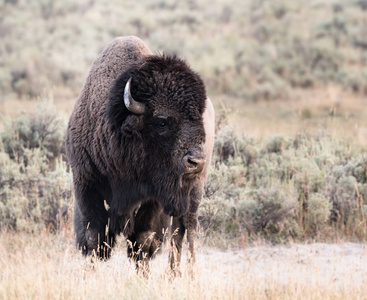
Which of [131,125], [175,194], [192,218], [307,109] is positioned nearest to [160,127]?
[131,125]

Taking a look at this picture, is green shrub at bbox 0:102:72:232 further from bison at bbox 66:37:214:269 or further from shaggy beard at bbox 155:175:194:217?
shaggy beard at bbox 155:175:194:217

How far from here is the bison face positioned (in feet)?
16.0

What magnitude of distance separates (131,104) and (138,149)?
1.38ft

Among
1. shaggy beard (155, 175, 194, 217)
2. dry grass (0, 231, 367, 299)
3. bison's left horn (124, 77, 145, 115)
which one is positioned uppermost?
bison's left horn (124, 77, 145, 115)

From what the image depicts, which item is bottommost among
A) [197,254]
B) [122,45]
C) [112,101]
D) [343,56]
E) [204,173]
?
[197,254]

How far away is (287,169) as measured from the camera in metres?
8.73

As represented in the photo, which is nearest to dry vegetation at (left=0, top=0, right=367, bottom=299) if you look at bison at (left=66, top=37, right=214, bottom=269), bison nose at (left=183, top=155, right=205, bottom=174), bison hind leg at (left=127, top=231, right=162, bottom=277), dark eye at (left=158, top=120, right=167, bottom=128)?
bison hind leg at (left=127, top=231, right=162, bottom=277)

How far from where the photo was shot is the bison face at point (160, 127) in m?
4.88

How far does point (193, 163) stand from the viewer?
479 cm

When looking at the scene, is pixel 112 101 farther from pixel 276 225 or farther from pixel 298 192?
pixel 298 192

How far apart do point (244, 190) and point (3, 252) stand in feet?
11.1

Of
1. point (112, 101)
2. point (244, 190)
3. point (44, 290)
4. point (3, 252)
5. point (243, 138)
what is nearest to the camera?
point (44, 290)

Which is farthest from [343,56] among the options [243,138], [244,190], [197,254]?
[197,254]

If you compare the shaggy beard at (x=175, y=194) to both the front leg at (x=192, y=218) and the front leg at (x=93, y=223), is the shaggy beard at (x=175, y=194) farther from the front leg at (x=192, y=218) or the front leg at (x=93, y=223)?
the front leg at (x=93, y=223)
